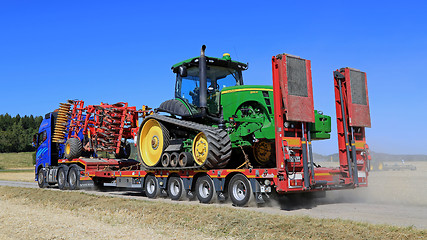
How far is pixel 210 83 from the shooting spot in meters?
12.8

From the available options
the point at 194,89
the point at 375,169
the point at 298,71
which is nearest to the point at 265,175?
the point at 298,71

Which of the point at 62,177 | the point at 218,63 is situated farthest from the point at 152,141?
the point at 62,177

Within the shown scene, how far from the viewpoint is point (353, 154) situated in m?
11.0

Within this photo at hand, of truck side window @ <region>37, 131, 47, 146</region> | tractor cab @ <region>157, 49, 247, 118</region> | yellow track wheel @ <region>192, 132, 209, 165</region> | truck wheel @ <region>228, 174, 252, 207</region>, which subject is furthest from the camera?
truck side window @ <region>37, 131, 47, 146</region>

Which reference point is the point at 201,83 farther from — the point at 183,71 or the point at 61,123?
the point at 61,123

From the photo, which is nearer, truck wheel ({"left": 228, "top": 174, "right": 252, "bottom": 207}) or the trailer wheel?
truck wheel ({"left": 228, "top": 174, "right": 252, "bottom": 207})

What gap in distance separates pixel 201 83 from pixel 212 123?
52.7 inches

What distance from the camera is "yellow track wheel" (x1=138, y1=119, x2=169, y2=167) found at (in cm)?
1307

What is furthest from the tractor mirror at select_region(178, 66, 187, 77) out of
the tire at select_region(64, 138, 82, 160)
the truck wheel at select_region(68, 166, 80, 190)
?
the truck wheel at select_region(68, 166, 80, 190)

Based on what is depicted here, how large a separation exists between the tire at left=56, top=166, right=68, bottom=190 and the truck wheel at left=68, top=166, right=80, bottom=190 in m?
0.23

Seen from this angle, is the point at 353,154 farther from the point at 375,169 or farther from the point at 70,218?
the point at 375,169

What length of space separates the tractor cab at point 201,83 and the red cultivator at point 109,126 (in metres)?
4.10

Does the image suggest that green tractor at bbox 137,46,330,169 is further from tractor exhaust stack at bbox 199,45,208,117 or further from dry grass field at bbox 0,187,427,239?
dry grass field at bbox 0,187,427,239

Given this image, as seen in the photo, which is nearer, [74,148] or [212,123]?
[212,123]
